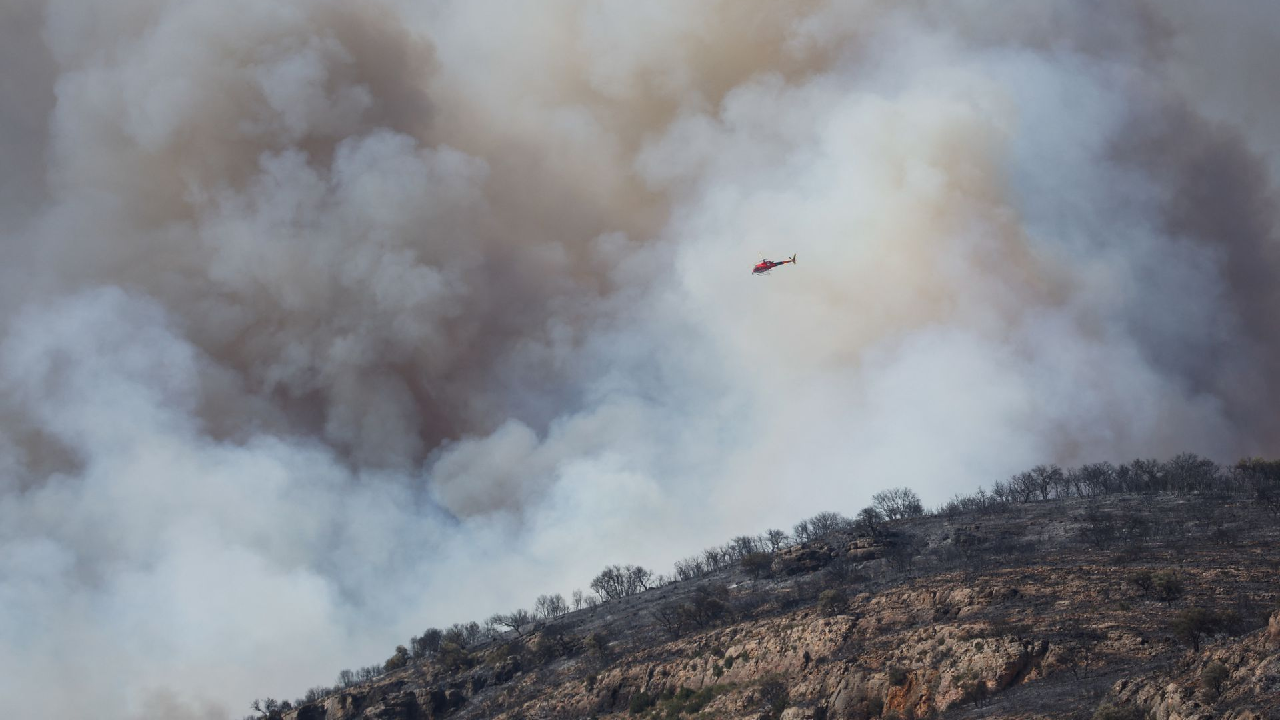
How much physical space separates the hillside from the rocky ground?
263 mm

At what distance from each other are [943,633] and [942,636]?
703 millimetres

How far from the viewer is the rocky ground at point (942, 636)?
221 feet

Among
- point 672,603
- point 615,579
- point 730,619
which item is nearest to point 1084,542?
point 730,619

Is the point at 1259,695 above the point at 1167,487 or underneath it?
underneath

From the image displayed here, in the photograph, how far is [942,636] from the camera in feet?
271

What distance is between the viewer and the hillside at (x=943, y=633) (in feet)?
224

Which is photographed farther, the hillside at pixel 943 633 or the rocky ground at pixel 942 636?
the hillside at pixel 943 633

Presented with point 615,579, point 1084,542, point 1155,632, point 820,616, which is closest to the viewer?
point 1155,632

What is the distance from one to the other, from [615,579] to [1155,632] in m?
128

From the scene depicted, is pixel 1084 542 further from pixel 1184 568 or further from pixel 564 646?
pixel 564 646

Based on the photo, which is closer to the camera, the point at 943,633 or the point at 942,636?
the point at 942,636

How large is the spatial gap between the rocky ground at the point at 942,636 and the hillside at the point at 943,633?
263 mm

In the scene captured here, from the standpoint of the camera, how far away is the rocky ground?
67.3m

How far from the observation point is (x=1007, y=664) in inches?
2936
